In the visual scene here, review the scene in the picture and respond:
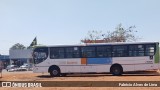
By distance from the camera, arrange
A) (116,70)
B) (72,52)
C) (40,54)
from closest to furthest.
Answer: (116,70) → (72,52) → (40,54)

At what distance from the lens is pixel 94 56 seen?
1079 inches

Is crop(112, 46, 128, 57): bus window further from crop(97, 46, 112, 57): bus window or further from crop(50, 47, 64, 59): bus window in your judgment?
crop(50, 47, 64, 59): bus window

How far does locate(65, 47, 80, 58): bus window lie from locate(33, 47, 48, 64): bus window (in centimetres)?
192

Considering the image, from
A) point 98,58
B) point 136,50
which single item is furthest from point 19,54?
point 136,50

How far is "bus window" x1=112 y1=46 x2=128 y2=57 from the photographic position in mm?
27062

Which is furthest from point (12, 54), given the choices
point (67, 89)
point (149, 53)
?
point (67, 89)

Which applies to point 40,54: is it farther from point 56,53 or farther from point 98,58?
point 98,58

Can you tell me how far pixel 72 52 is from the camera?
2789 cm

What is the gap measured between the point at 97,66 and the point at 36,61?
5468mm

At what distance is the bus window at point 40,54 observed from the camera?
28.2 m

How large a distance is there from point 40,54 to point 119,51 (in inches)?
276

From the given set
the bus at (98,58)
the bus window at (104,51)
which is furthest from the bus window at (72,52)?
the bus window at (104,51)

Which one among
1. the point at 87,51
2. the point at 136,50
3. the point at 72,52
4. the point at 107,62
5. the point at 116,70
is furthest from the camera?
the point at 72,52

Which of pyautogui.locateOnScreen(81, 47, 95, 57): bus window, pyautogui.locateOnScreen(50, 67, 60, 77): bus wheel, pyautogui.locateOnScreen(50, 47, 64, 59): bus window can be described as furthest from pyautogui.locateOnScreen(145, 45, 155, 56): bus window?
pyautogui.locateOnScreen(50, 67, 60, 77): bus wheel
